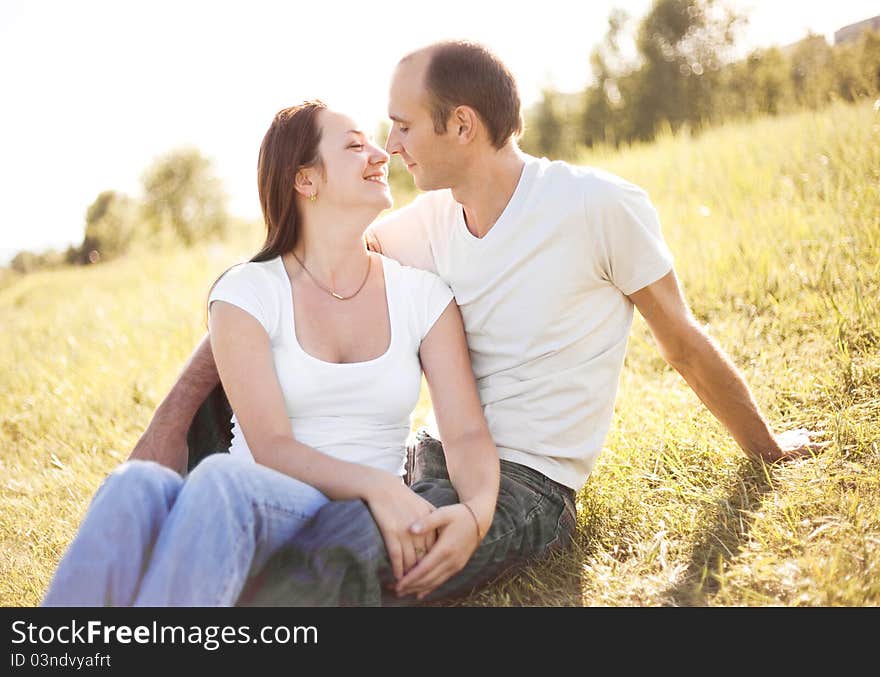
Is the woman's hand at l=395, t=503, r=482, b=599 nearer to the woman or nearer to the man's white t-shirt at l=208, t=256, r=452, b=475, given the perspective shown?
the woman

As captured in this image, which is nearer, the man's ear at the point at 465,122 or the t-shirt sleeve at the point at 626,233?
the t-shirt sleeve at the point at 626,233

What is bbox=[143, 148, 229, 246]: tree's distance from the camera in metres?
29.8

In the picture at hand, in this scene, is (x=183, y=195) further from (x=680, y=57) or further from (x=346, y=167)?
(x=346, y=167)

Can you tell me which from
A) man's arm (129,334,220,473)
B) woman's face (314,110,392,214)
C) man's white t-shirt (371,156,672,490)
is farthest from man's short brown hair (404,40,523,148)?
man's arm (129,334,220,473)

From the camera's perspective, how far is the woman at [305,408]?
1.96 metres

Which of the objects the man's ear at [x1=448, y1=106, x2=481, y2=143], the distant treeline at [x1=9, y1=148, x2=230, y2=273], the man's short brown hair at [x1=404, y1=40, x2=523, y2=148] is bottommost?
the man's ear at [x1=448, y1=106, x2=481, y2=143]

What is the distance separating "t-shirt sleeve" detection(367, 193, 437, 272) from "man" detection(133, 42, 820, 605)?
0.10ft

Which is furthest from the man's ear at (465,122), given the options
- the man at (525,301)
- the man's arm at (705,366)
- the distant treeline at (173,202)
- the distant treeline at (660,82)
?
the distant treeline at (173,202)

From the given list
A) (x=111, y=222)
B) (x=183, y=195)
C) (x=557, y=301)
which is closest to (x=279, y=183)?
(x=557, y=301)

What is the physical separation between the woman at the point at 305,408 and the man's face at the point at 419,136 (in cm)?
15

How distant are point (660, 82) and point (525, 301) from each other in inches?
1024

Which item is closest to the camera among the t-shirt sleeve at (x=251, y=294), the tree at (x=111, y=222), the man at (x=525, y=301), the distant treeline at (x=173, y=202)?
the t-shirt sleeve at (x=251, y=294)

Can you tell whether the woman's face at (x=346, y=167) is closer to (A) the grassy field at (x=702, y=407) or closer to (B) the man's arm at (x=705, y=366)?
(B) the man's arm at (x=705, y=366)
